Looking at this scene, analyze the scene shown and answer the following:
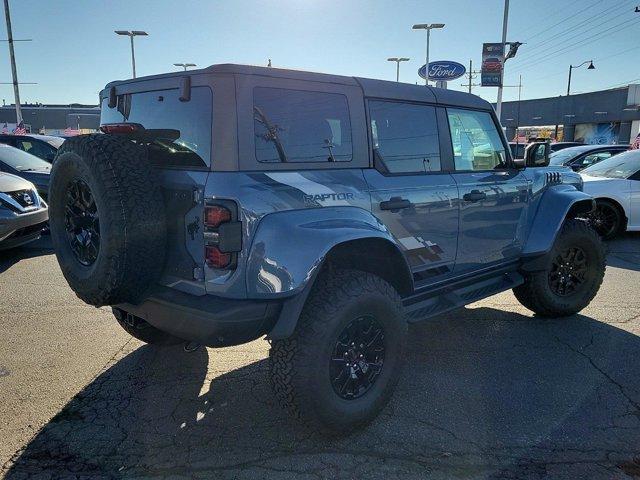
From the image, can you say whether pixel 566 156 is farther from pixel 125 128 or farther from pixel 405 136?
pixel 125 128

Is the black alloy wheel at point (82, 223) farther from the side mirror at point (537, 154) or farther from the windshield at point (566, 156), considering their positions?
the windshield at point (566, 156)

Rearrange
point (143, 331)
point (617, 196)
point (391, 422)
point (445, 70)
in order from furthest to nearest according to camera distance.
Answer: point (445, 70)
point (617, 196)
point (143, 331)
point (391, 422)

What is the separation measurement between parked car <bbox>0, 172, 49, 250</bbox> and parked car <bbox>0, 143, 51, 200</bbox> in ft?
5.70

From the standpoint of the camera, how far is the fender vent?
4500 mm

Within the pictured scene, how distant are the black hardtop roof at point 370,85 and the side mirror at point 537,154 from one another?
0.51m

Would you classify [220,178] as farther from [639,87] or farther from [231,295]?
[639,87]

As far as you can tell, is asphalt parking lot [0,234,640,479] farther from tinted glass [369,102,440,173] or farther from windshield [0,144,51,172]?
windshield [0,144,51,172]

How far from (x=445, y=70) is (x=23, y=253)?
22475mm

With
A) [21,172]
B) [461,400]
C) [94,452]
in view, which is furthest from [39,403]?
[21,172]

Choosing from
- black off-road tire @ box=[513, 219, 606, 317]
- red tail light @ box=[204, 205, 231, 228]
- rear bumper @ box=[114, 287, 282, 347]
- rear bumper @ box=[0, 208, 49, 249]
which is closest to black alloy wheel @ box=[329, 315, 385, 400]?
rear bumper @ box=[114, 287, 282, 347]

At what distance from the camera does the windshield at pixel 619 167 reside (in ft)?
27.2

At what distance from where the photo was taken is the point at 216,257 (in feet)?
8.00

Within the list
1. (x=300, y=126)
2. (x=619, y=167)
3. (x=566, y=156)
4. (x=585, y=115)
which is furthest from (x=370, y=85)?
(x=585, y=115)

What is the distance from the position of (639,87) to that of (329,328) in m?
A: 43.0
